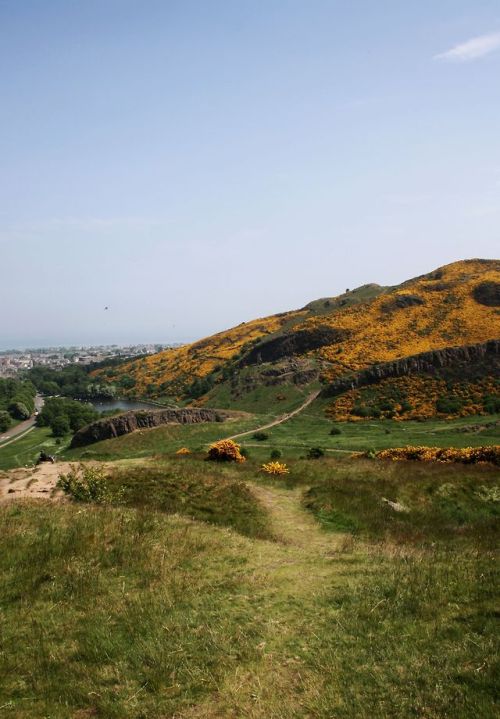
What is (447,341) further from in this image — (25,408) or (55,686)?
(25,408)

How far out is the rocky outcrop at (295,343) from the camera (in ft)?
314

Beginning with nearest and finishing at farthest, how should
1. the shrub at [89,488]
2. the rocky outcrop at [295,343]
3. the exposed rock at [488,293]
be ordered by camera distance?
1. the shrub at [89,488]
2. the exposed rock at [488,293]
3. the rocky outcrop at [295,343]

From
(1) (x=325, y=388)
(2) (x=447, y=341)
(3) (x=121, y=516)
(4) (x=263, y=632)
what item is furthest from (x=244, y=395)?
(4) (x=263, y=632)

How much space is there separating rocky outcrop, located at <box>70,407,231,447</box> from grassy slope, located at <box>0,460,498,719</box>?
4726cm

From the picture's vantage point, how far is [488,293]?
3541 inches

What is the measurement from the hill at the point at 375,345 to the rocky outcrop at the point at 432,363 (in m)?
0.23

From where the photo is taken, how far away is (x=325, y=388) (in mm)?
71750

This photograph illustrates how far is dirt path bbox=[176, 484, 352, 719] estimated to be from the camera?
6715 mm

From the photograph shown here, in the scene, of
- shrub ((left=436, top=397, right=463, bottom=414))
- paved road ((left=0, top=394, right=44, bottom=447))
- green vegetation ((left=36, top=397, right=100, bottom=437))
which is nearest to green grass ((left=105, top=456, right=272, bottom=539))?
shrub ((left=436, top=397, right=463, bottom=414))

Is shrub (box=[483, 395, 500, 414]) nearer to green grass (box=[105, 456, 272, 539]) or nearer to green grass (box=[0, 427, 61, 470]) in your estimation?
green grass (box=[105, 456, 272, 539])

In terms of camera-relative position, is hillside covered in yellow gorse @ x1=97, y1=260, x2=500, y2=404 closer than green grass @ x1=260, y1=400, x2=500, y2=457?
No

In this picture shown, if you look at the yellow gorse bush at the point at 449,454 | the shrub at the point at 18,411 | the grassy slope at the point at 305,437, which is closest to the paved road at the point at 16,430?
the shrub at the point at 18,411

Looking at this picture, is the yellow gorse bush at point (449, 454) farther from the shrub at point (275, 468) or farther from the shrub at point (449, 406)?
the shrub at point (449, 406)

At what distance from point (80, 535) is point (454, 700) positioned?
33.0 ft
